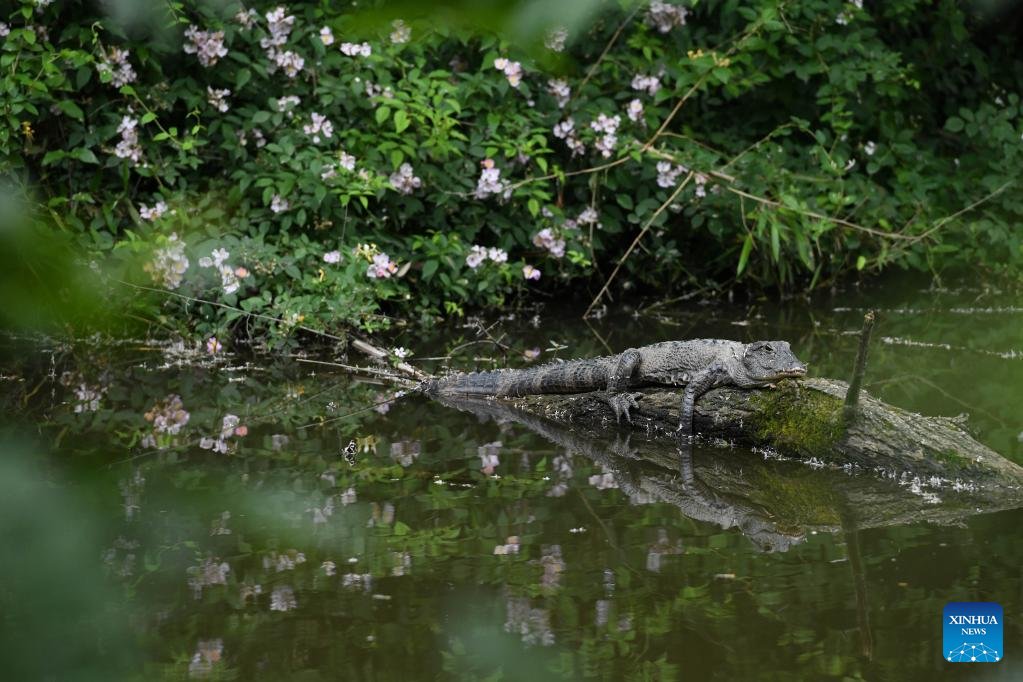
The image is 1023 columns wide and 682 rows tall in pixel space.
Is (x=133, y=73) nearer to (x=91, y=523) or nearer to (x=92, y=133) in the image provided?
(x=92, y=133)

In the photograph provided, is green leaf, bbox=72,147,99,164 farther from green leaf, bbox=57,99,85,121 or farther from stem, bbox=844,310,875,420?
stem, bbox=844,310,875,420

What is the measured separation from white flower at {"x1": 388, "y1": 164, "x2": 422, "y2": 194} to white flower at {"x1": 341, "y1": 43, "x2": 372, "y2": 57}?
877 millimetres

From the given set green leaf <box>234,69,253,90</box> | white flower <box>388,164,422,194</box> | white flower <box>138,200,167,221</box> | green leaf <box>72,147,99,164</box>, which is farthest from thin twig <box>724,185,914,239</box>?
green leaf <box>72,147,99,164</box>

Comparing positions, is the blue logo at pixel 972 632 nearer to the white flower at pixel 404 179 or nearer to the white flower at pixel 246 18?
the white flower at pixel 404 179

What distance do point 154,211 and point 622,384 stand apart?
3.71 m

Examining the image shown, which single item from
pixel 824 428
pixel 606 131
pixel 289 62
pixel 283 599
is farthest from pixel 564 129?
pixel 283 599

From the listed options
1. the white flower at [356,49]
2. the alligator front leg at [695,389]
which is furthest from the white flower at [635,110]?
the alligator front leg at [695,389]

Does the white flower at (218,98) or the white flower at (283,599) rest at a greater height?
the white flower at (218,98)

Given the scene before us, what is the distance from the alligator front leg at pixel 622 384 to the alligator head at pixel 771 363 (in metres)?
0.68

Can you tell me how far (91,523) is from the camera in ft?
16.4

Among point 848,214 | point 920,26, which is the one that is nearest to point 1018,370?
point 848,214

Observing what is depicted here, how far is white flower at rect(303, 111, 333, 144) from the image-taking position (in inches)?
345

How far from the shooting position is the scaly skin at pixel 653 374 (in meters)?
5.95

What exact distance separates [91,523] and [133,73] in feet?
14.4
